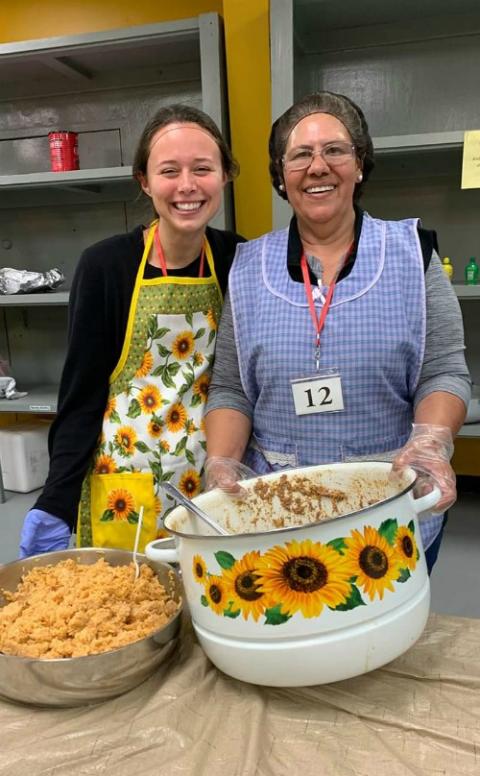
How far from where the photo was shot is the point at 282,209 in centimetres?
191

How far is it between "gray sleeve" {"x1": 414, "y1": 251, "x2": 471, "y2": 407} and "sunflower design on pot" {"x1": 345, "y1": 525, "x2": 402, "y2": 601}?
0.43 metres

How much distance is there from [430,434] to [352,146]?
0.50 metres

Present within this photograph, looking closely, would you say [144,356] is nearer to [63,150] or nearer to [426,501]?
[426,501]

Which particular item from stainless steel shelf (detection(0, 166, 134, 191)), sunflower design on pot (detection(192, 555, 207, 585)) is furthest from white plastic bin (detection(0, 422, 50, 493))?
sunflower design on pot (detection(192, 555, 207, 585))

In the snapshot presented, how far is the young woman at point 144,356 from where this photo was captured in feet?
3.30

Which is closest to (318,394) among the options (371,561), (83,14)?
(371,561)

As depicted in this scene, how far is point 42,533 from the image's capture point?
100 cm

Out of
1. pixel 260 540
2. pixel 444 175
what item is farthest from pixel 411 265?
pixel 444 175

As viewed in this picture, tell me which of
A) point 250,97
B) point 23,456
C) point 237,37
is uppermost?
point 237,37

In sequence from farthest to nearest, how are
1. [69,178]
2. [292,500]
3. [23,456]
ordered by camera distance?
[23,456], [69,178], [292,500]

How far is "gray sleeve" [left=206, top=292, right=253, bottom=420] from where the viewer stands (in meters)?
1.07

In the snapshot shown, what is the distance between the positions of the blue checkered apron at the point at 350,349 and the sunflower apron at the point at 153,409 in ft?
0.34

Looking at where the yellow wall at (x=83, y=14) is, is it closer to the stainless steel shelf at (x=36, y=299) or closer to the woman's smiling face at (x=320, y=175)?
the stainless steel shelf at (x=36, y=299)

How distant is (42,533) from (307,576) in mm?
601
